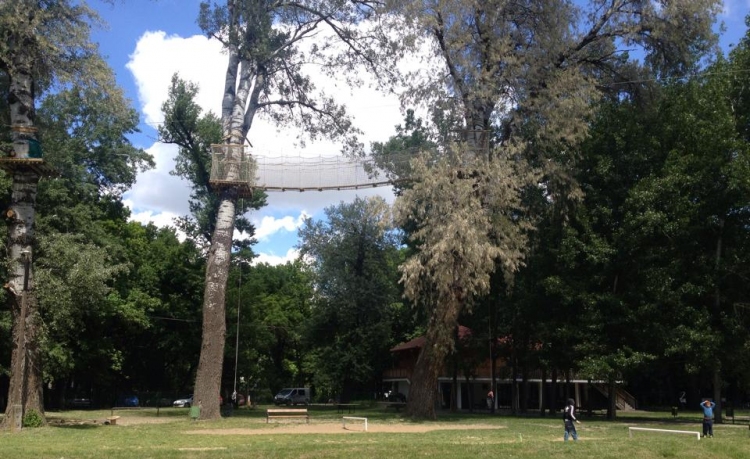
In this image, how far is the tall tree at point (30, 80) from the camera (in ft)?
68.6

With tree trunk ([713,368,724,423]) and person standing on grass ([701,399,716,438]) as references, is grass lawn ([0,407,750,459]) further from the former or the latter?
tree trunk ([713,368,724,423])

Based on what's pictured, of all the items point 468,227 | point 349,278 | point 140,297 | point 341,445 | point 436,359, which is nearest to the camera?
point 341,445

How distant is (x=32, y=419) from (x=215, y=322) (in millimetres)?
7434

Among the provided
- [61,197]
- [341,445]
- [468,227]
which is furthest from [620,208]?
[61,197]

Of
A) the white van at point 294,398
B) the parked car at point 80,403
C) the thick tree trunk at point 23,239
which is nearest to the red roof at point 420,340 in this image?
the white van at point 294,398

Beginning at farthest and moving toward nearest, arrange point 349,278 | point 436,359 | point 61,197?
point 349,278
point 61,197
point 436,359

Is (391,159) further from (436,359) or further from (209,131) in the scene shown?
(209,131)

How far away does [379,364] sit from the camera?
53031 millimetres

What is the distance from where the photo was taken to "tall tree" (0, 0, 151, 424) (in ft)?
68.6

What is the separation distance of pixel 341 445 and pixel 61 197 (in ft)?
95.2

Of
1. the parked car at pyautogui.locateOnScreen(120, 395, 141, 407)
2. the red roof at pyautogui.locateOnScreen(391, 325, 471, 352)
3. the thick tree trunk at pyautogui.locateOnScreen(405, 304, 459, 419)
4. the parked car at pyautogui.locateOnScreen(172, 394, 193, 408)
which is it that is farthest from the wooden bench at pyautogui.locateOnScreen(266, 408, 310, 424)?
the parked car at pyautogui.locateOnScreen(120, 395, 141, 407)

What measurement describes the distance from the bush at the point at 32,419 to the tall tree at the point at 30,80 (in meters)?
0.20

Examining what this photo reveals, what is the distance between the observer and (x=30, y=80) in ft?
72.1

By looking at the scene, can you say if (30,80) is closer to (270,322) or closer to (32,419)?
(32,419)
